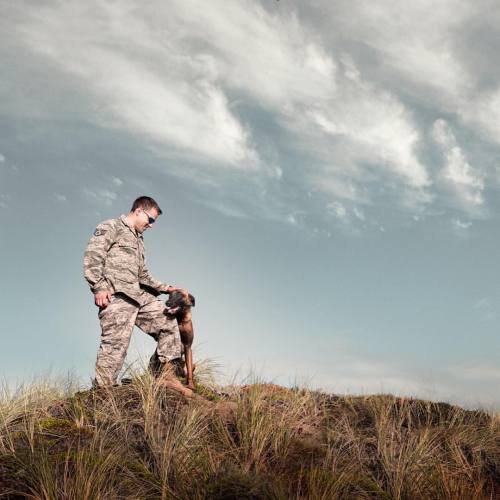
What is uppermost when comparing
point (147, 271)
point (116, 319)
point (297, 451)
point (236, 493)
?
point (147, 271)

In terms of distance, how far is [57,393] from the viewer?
8.81 metres

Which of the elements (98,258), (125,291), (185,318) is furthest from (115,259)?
(185,318)

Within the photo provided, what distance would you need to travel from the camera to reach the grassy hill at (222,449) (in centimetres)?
514

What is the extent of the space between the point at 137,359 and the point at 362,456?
11.4 feet

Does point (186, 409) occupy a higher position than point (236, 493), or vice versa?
point (186, 409)

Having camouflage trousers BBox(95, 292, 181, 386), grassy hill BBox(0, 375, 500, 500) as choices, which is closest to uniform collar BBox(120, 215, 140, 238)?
camouflage trousers BBox(95, 292, 181, 386)

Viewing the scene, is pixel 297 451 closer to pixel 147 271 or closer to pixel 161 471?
pixel 161 471

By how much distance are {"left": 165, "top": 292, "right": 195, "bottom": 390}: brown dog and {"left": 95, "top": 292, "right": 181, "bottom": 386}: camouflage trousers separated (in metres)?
0.11

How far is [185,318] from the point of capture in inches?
355

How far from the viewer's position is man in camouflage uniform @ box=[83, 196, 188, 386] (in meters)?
8.38

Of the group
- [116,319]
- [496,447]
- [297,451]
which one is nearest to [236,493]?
[297,451]

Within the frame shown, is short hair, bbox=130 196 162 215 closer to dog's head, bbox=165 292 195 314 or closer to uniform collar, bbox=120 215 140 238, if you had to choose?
uniform collar, bbox=120 215 140 238

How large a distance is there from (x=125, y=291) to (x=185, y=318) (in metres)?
1.03

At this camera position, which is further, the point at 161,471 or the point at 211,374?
the point at 211,374
